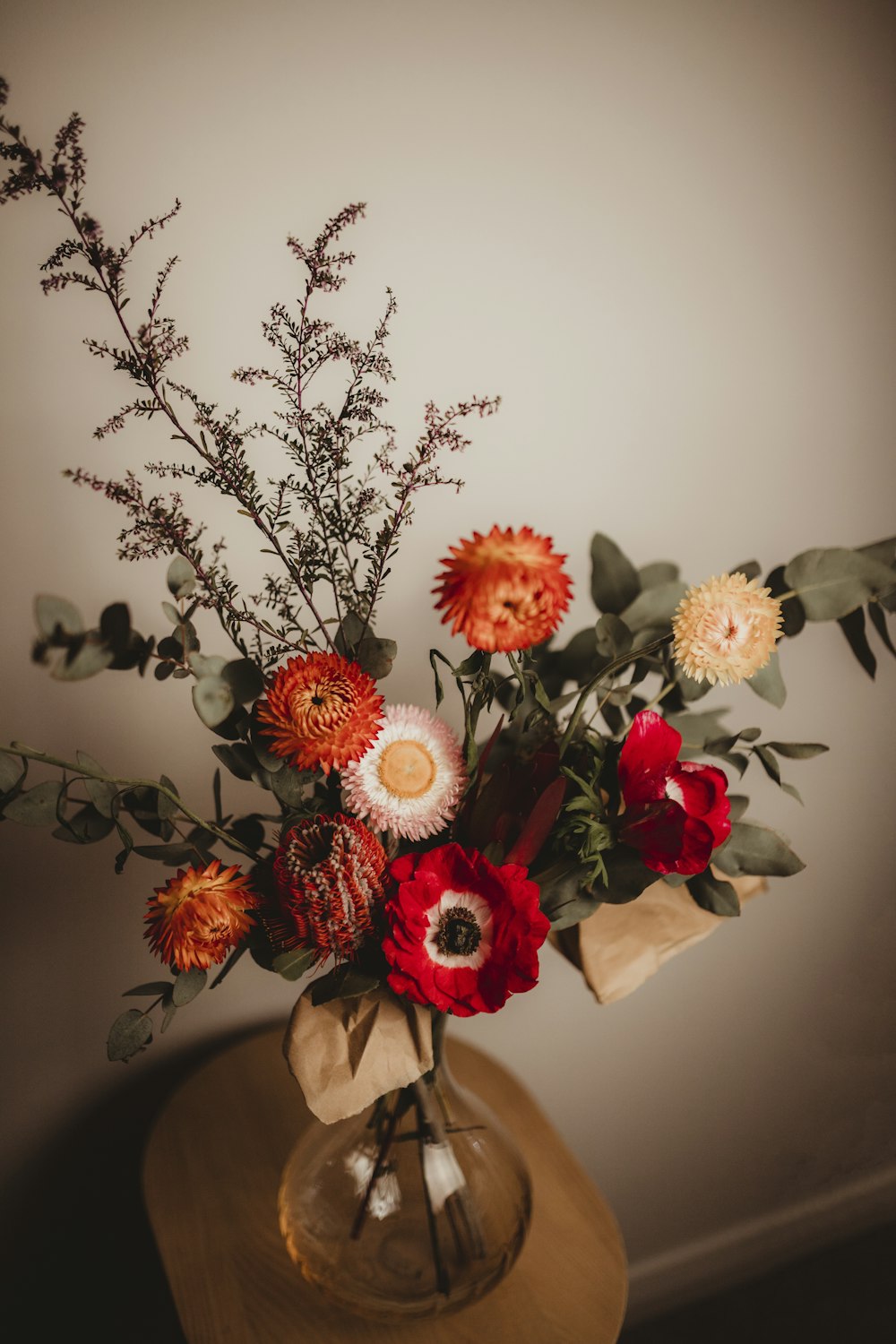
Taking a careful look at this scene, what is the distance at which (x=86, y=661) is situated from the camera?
441 millimetres

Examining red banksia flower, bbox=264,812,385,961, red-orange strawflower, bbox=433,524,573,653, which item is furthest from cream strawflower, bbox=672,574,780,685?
red banksia flower, bbox=264,812,385,961

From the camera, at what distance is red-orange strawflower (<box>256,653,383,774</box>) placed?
444mm

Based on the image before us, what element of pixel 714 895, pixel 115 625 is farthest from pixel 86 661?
pixel 714 895

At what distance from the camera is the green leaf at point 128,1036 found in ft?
1.63

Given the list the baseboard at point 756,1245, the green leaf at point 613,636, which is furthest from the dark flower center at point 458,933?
the baseboard at point 756,1245

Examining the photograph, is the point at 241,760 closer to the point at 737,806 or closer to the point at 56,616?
the point at 56,616

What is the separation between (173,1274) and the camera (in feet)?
2.24

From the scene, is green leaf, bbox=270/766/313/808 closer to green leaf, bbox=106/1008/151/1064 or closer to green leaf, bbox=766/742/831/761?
green leaf, bbox=106/1008/151/1064

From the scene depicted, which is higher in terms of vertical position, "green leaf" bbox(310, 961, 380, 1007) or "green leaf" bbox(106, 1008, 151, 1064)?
"green leaf" bbox(310, 961, 380, 1007)

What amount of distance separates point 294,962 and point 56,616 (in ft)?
0.80

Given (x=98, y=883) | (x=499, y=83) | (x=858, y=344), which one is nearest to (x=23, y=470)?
(x=98, y=883)

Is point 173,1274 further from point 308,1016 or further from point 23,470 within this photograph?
point 23,470

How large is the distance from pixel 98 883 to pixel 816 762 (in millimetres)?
830

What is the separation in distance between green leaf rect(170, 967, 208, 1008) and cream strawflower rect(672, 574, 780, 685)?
1.18 ft
